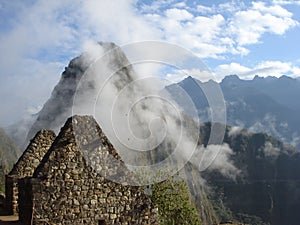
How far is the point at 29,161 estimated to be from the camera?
19.2m

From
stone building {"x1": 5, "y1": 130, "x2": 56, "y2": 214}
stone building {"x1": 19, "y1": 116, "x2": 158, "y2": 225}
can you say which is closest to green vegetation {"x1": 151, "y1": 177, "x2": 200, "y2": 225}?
stone building {"x1": 5, "y1": 130, "x2": 56, "y2": 214}

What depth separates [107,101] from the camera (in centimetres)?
1565

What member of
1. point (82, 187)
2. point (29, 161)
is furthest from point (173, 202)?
point (82, 187)

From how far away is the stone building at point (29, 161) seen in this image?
732 inches

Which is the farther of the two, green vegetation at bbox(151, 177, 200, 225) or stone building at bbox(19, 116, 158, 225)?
green vegetation at bbox(151, 177, 200, 225)

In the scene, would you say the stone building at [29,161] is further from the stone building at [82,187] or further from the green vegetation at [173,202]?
the green vegetation at [173,202]

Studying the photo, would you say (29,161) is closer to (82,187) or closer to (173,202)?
(82,187)

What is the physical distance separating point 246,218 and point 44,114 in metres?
108

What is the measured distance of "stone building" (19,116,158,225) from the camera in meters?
12.5

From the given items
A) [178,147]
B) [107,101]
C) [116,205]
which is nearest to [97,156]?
[116,205]

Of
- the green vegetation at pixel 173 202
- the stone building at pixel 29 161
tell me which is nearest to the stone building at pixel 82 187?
the stone building at pixel 29 161

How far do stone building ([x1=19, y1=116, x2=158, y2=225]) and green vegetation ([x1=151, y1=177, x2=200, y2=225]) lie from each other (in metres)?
7.33

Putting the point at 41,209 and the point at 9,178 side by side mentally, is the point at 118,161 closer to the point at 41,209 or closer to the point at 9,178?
the point at 41,209

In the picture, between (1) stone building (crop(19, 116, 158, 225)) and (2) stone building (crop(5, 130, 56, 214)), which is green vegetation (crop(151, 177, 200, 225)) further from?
(1) stone building (crop(19, 116, 158, 225))
